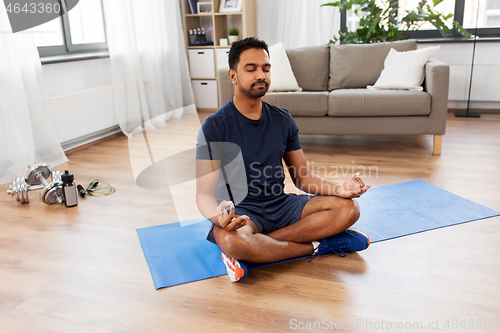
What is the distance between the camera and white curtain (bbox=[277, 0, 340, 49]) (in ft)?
16.4

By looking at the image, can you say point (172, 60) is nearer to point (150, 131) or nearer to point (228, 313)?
point (150, 131)

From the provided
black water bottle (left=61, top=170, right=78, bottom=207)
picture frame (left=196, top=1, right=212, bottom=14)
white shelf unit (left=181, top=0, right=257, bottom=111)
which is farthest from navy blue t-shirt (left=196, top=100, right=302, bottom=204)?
picture frame (left=196, top=1, right=212, bottom=14)

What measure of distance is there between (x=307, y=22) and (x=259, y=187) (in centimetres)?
381

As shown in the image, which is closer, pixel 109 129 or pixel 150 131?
pixel 109 129

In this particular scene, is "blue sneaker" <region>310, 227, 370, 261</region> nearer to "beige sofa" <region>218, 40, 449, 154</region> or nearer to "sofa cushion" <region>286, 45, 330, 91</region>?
"beige sofa" <region>218, 40, 449, 154</region>

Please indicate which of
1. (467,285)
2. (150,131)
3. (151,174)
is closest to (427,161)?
(467,285)

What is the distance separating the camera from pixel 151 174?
3.04 meters

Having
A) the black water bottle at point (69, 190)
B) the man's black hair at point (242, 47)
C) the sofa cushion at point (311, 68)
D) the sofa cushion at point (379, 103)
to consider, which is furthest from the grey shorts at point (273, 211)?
the sofa cushion at point (311, 68)

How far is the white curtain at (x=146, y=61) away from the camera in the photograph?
4008mm

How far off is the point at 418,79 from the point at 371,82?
0.43 meters

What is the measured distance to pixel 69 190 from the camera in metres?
2.41

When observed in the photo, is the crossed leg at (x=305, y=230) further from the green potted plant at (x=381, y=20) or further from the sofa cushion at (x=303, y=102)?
the green potted plant at (x=381, y=20)

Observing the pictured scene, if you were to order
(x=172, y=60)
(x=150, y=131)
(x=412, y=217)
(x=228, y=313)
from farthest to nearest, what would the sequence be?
1. (x=172, y=60)
2. (x=150, y=131)
3. (x=412, y=217)
4. (x=228, y=313)

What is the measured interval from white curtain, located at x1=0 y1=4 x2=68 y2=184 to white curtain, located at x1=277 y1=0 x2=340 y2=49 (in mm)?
2936
